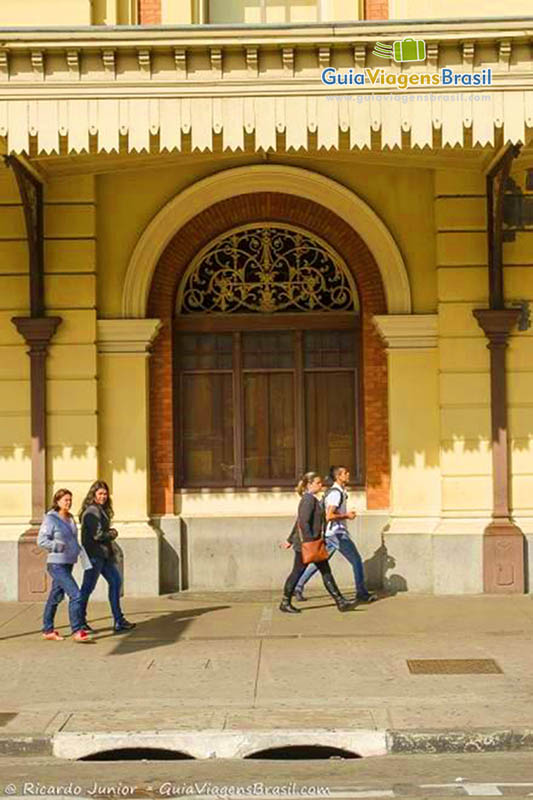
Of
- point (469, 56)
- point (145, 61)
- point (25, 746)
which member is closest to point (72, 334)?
point (145, 61)

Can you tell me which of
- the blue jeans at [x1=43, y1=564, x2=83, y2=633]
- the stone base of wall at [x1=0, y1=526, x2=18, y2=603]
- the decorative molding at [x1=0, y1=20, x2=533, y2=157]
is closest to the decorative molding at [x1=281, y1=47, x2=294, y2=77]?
the decorative molding at [x1=0, y1=20, x2=533, y2=157]

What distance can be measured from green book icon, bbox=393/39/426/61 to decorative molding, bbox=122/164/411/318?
3025 millimetres

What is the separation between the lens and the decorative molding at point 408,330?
606 inches

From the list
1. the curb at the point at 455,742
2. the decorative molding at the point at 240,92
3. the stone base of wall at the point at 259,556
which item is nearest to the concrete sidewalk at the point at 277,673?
the curb at the point at 455,742

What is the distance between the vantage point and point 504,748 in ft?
28.4

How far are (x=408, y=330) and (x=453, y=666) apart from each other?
5384 mm

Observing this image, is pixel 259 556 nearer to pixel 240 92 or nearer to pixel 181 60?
pixel 240 92

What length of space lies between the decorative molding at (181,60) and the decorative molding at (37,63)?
131 cm

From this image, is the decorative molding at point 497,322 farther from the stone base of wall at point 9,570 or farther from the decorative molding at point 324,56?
the stone base of wall at point 9,570

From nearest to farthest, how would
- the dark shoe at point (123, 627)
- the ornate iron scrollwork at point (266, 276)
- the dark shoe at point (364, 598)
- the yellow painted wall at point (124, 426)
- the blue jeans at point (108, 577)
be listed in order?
the blue jeans at point (108, 577) → the dark shoe at point (123, 627) → the dark shoe at point (364, 598) → the yellow painted wall at point (124, 426) → the ornate iron scrollwork at point (266, 276)

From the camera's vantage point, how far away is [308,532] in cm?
1373

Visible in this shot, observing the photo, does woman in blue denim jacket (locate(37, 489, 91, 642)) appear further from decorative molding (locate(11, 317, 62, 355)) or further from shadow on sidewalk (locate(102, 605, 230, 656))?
decorative molding (locate(11, 317, 62, 355))

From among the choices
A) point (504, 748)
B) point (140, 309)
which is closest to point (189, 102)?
point (140, 309)

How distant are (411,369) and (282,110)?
411cm
